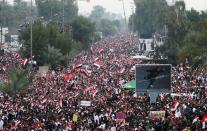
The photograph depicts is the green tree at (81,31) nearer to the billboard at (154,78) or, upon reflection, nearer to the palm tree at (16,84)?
the palm tree at (16,84)

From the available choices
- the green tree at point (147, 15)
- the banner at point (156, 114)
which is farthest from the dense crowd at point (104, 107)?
the green tree at point (147, 15)

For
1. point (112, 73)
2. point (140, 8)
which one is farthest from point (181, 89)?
point (140, 8)

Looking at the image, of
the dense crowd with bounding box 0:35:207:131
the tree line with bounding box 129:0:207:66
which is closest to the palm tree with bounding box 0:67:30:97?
the dense crowd with bounding box 0:35:207:131

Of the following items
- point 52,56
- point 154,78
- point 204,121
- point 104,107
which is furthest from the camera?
point 52,56

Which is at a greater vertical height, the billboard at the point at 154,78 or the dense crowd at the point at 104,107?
the billboard at the point at 154,78

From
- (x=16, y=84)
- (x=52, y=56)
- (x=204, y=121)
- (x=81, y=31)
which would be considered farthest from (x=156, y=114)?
(x=81, y=31)

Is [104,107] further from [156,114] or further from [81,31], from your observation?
[81,31]
